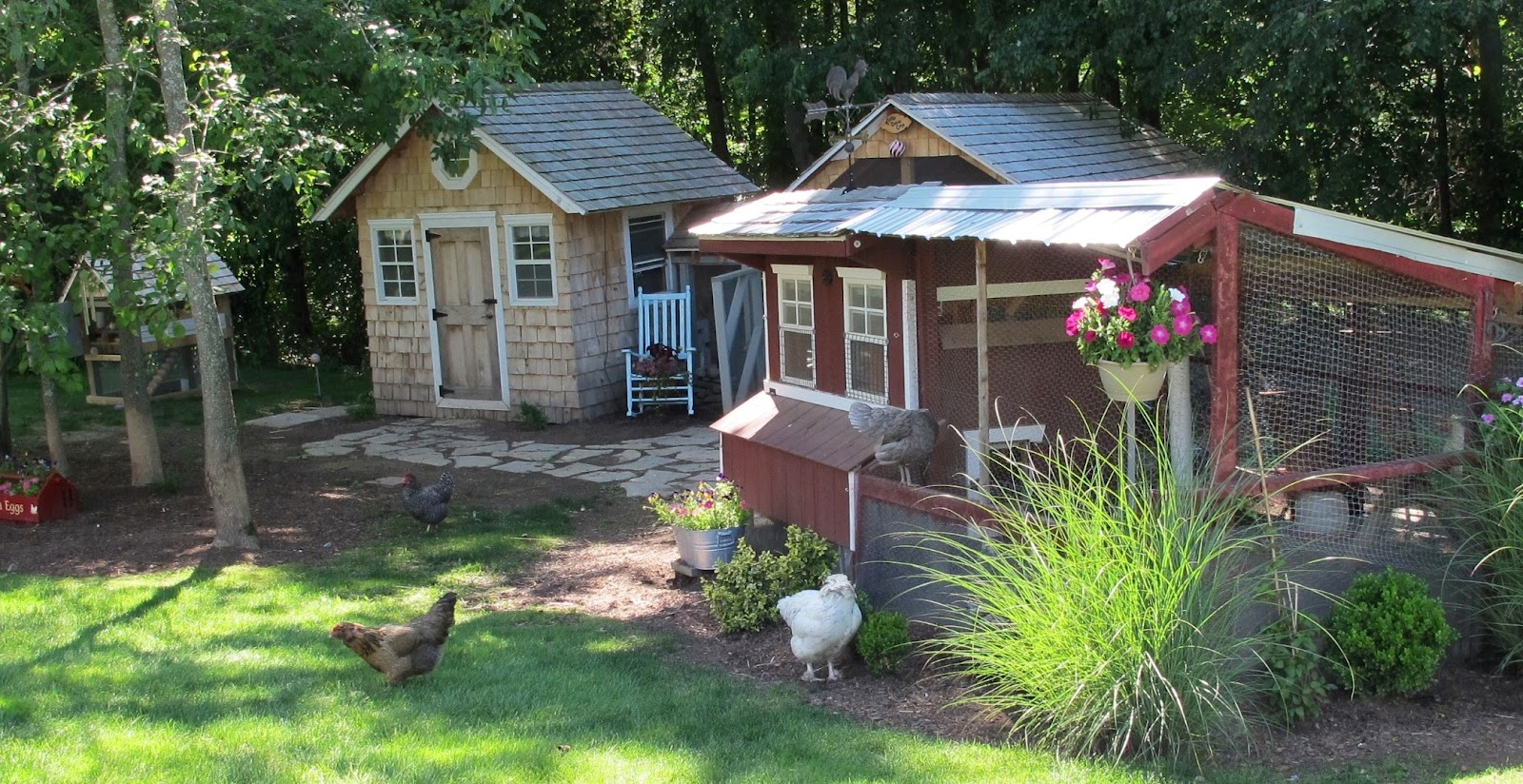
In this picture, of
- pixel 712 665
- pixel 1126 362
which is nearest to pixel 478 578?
pixel 712 665

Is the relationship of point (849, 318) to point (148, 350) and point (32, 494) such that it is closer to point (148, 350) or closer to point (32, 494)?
point (32, 494)

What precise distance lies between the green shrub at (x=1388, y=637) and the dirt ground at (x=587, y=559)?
120 millimetres

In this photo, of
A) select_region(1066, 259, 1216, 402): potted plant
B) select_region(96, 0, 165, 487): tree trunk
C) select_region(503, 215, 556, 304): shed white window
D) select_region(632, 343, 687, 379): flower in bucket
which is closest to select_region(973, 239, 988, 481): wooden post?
select_region(1066, 259, 1216, 402): potted plant

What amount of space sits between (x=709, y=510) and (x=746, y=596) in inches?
40.6

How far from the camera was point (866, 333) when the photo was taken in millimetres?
7113

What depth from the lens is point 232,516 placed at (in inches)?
334

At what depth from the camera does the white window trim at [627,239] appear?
13508 millimetres

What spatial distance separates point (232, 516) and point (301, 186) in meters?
2.17

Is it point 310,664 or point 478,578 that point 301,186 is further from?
point 310,664

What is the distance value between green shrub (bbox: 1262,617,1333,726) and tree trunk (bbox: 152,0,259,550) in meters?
5.96

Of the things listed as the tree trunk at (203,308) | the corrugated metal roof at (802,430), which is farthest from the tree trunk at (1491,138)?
the tree trunk at (203,308)

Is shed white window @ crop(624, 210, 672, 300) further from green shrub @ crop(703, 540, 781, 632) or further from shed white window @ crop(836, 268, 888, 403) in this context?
green shrub @ crop(703, 540, 781, 632)

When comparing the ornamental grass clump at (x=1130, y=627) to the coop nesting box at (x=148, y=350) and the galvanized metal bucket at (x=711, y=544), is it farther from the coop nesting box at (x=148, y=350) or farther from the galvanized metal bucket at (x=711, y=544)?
the coop nesting box at (x=148, y=350)

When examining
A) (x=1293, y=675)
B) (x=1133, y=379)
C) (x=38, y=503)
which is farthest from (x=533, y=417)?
(x=1293, y=675)
